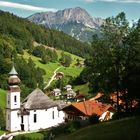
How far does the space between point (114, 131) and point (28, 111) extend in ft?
133

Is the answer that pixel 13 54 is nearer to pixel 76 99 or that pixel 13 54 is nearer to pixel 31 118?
pixel 76 99

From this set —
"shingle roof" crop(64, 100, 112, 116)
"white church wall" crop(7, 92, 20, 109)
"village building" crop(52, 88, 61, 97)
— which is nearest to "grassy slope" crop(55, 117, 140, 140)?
"shingle roof" crop(64, 100, 112, 116)

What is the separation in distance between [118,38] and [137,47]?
2408 millimetres

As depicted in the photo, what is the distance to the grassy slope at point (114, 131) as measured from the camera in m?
30.9

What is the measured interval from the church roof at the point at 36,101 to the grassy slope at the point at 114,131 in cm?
3647

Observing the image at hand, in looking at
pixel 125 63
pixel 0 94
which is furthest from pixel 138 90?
pixel 0 94

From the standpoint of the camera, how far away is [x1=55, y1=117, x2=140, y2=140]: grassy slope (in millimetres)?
30906

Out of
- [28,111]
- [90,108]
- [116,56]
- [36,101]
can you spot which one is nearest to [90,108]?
[90,108]

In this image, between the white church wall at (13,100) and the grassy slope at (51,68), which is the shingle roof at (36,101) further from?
the grassy slope at (51,68)

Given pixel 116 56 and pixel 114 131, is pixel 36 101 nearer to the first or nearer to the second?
pixel 116 56

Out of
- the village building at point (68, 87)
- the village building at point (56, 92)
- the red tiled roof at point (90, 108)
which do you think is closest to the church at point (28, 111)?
the red tiled roof at point (90, 108)

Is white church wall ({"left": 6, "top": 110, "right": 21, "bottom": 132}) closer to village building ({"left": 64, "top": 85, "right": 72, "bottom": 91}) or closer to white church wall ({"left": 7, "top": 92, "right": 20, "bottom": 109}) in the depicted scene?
white church wall ({"left": 7, "top": 92, "right": 20, "bottom": 109})

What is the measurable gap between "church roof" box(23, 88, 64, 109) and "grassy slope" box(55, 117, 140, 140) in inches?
1436

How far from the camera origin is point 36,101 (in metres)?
73.2
